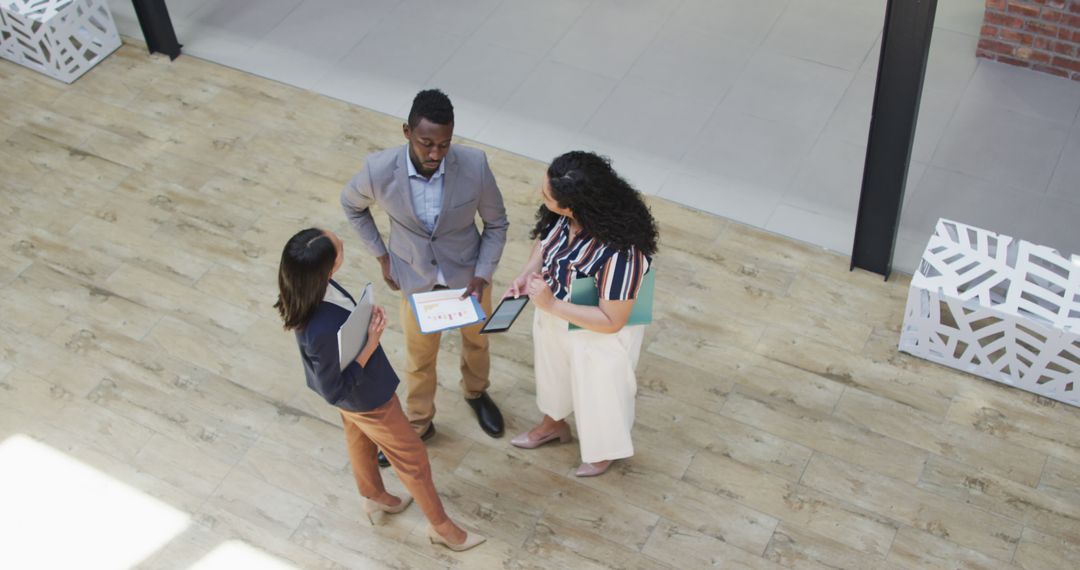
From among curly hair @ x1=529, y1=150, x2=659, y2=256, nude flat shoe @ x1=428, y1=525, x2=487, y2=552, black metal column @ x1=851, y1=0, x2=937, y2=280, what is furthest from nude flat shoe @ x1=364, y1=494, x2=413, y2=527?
black metal column @ x1=851, y1=0, x2=937, y2=280

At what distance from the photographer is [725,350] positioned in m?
5.41

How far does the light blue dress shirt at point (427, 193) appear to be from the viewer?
13.6 ft

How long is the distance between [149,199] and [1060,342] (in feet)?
15.2

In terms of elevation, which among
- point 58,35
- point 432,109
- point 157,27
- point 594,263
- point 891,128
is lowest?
point 157,27

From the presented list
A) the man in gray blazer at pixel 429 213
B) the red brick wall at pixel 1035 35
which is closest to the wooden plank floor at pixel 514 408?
the man in gray blazer at pixel 429 213

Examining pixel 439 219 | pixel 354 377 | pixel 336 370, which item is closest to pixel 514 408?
pixel 439 219

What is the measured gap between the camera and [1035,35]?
22.3 feet

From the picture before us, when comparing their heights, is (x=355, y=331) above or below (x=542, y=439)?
above

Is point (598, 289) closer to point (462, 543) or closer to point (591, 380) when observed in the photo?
point (591, 380)

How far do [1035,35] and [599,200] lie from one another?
4.18 meters

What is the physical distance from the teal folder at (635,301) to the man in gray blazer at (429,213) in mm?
434

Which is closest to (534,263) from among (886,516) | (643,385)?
(643,385)

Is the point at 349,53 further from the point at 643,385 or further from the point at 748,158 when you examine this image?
the point at 643,385

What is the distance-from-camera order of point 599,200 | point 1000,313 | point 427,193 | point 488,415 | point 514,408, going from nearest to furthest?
1. point 599,200
2. point 427,193
3. point 1000,313
4. point 488,415
5. point 514,408
